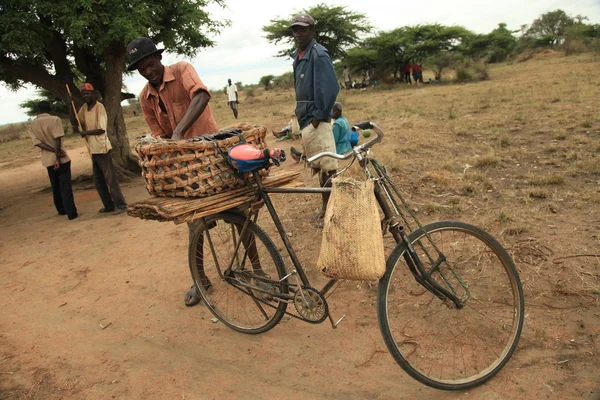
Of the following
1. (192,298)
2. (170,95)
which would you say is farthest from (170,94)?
(192,298)

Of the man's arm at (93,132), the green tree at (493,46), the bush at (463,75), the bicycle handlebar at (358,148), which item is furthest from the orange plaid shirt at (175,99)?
the green tree at (493,46)

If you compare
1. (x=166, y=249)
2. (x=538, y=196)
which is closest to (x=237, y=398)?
(x=166, y=249)

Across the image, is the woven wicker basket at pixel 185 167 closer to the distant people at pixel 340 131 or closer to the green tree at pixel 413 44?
the distant people at pixel 340 131

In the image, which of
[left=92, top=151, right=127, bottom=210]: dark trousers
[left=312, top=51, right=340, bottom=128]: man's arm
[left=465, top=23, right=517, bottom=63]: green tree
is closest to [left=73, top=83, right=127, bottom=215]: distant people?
[left=92, top=151, right=127, bottom=210]: dark trousers

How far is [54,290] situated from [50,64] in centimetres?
650

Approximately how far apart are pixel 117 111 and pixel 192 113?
664 cm

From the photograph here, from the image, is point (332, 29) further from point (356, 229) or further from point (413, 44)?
point (356, 229)

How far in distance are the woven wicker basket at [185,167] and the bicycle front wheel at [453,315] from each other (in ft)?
3.71

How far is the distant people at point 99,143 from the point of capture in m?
6.14

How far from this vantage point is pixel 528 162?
19.7 ft

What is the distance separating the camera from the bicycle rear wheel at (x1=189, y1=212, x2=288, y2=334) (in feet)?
9.24

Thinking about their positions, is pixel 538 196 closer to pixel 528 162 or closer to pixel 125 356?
pixel 528 162

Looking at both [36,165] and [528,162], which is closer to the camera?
[528,162]

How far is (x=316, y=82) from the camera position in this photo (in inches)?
153
